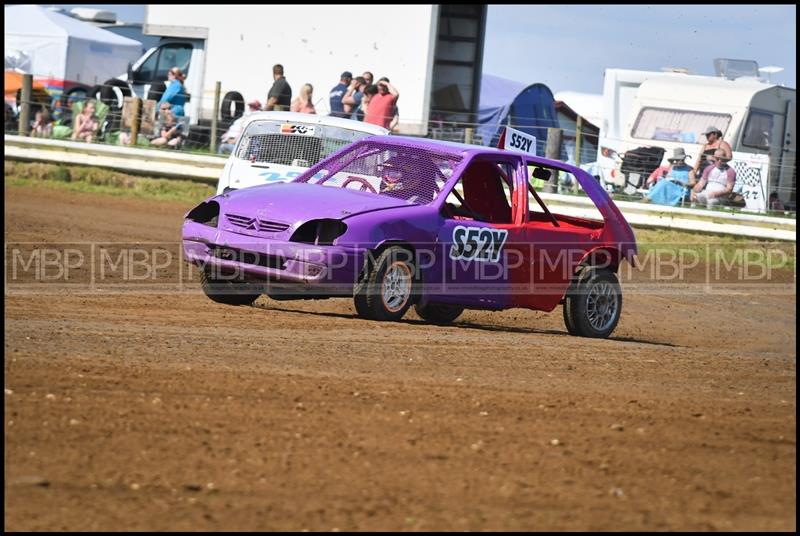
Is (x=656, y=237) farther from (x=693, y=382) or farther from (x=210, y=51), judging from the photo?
(x=693, y=382)

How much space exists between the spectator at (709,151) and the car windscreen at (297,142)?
7.61 m

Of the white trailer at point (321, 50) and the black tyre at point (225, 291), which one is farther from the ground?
the white trailer at point (321, 50)

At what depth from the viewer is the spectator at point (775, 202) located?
62.8 feet

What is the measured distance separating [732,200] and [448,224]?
10.7 meters

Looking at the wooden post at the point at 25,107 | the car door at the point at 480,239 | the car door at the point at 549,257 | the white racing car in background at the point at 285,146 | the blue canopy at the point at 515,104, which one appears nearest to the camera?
the car door at the point at 480,239

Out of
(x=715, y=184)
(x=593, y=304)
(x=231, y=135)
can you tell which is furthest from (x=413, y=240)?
(x=231, y=135)

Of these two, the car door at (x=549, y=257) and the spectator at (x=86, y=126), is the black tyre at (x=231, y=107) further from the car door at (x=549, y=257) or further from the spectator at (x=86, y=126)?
the car door at (x=549, y=257)

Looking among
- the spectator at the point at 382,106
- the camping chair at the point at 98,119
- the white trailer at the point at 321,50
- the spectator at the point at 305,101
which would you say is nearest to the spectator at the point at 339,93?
the white trailer at the point at 321,50

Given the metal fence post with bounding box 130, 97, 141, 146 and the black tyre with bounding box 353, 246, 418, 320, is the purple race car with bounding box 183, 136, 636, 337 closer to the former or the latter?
the black tyre with bounding box 353, 246, 418, 320

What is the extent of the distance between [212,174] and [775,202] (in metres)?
8.84

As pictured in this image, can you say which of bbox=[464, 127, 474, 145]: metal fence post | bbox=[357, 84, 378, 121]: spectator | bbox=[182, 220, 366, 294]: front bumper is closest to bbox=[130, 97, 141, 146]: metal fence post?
bbox=[357, 84, 378, 121]: spectator

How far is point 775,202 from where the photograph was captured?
19.2 m

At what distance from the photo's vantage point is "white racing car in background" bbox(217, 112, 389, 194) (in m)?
12.7

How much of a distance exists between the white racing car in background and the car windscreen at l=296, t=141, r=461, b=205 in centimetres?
270
